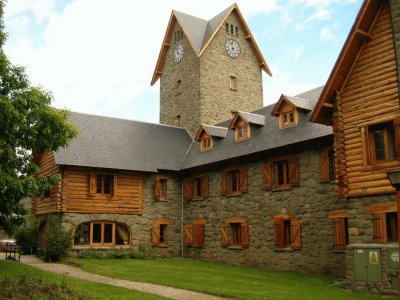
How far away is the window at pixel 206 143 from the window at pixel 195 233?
4.48 m

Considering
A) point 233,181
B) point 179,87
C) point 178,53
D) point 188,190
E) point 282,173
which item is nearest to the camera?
point 282,173

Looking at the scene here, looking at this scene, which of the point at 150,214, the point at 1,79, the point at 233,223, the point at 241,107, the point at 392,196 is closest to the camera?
the point at 392,196

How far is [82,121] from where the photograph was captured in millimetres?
30484

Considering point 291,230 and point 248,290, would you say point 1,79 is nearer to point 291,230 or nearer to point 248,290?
point 248,290

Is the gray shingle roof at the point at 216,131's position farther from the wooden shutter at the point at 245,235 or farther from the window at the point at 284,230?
the window at the point at 284,230

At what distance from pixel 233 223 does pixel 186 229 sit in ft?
15.3

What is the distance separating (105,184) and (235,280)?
507 inches

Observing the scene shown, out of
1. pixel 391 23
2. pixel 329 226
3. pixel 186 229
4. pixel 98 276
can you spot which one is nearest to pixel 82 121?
pixel 186 229

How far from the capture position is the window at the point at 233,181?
2573cm

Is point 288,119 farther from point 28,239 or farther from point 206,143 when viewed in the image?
point 28,239

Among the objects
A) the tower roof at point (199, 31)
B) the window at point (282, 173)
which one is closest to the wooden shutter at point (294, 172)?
the window at point (282, 173)

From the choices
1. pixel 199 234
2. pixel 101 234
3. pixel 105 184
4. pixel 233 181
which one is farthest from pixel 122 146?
pixel 233 181

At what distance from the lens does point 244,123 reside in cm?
2739

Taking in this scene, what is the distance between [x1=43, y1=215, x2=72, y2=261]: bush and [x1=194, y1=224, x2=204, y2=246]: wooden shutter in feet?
25.0
